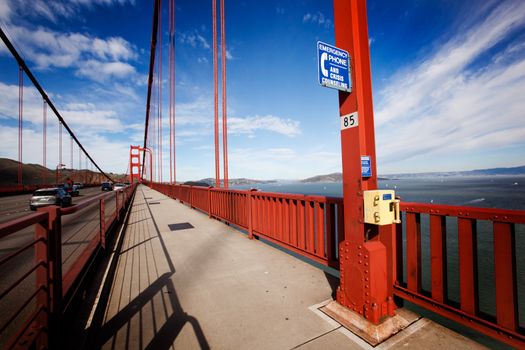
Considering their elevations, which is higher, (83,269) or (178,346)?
(83,269)

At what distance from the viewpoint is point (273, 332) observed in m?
2.58

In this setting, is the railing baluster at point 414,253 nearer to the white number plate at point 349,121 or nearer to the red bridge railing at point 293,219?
the red bridge railing at point 293,219

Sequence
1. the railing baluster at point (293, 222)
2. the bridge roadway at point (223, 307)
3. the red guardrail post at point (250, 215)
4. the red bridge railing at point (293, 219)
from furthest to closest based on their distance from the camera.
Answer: the red guardrail post at point (250, 215) < the railing baluster at point (293, 222) < the red bridge railing at point (293, 219) < the bridge roadway at point (223, 307)

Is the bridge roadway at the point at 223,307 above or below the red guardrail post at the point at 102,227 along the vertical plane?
below

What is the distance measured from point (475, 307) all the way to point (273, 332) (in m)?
1.88

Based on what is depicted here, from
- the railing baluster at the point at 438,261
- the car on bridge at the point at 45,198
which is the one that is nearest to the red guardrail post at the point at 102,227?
the railing baluster at the point at 438,261

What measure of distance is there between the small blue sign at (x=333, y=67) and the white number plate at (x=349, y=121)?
0.28 meters

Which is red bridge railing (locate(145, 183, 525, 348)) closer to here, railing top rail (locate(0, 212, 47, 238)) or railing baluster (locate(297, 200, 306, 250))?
railing baluster (locate(297, 200, 306, 250))

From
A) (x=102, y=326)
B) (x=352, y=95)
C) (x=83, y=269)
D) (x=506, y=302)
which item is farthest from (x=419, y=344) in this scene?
(x=83, y=269)

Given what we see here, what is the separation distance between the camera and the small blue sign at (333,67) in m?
2.62

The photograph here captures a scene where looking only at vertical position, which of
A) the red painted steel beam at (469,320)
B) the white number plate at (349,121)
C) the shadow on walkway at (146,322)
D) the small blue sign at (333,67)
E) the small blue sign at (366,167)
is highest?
the small blue sign at (333,67)

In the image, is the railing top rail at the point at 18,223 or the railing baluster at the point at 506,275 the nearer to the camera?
the railing top rail at the point at 18,223

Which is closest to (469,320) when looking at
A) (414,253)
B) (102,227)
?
(414,253)

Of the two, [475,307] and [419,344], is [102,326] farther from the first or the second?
[475,307]
